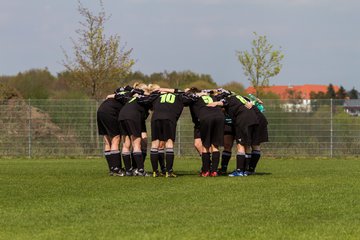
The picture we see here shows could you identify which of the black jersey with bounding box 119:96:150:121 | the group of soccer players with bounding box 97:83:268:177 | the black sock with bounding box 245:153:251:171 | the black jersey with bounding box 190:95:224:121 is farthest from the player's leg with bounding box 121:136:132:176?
the black sock with bounding box 245:153:251:171

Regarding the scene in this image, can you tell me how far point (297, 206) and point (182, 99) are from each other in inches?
226

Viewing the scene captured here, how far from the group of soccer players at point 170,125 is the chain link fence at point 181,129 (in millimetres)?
11396

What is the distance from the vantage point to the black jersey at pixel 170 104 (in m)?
14.2

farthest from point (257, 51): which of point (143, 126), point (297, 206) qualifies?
point (297, 206)

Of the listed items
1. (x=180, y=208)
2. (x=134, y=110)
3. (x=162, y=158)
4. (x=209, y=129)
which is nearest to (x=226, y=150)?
(x=209, y=129)

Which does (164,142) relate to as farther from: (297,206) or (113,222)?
(113,222)

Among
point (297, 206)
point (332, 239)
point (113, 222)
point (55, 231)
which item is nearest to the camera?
point (332, 239)

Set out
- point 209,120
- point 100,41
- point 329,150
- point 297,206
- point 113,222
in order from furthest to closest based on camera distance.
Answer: point 100,41
point 329,150
point 209,120
point 297,206
point 113,222

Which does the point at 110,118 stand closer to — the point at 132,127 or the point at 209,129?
the point at 132,127

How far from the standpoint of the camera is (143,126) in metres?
A: 15.0

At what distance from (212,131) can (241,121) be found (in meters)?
0.69

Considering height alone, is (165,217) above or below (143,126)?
below

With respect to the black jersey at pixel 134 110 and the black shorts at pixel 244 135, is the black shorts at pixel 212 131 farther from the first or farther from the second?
the black jersey at pixel 134 110

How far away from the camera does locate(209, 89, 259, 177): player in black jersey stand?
47.8 feet
